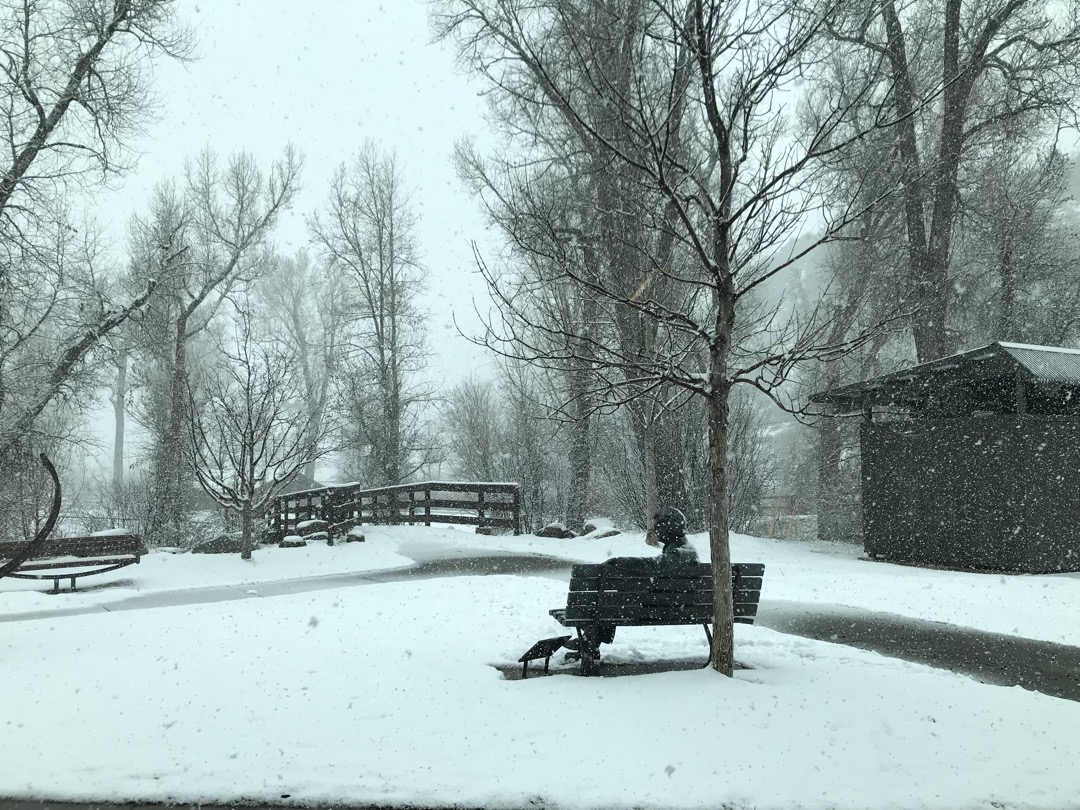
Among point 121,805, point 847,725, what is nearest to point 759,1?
point 847,725

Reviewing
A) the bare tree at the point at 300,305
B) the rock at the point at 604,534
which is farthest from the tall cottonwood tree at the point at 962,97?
the bare tree at the point at 300,305

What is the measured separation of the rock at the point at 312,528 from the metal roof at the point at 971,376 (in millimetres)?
10259

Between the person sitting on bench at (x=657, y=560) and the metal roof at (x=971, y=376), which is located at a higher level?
the metal roof at (x=971, y=376)

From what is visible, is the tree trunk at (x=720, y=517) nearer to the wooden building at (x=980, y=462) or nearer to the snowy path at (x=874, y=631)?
the snowy path at (x=874, y=631)

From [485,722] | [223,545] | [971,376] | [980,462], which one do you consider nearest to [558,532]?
[223,545]

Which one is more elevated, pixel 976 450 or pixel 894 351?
pixel 894 351

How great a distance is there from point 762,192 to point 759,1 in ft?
3.97

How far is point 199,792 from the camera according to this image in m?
3.52

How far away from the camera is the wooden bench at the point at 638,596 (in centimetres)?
534

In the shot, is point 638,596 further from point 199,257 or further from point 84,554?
point 199,257

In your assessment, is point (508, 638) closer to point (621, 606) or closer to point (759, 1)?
point (621, 606)

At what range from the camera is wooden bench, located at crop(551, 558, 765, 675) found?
5336 millimetres

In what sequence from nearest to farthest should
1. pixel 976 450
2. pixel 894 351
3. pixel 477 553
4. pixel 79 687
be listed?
pixel 79 687 < pixel 976 450 < pixel 477 553 < pixel 894 351

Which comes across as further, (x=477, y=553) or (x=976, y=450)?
(x=477, y=553)
